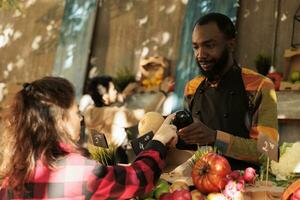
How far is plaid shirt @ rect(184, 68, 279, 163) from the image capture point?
7.12ft

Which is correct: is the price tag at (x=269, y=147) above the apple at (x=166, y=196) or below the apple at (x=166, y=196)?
above

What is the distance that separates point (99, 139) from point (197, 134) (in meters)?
0.47

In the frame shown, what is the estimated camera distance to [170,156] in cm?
209

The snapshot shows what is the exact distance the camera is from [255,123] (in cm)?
232

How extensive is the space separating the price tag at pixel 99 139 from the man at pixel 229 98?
438 millimetres

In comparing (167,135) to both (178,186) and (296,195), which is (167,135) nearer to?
(178,186)

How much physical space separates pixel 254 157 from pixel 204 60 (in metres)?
0.55

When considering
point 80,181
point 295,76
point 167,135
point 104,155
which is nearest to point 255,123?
point 167,135

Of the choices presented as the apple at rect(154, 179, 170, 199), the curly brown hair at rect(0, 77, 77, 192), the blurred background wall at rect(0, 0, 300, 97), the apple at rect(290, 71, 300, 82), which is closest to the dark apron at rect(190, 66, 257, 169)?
the apple at rect(154, 179, 170, 199)

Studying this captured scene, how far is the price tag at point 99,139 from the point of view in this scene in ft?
7.22

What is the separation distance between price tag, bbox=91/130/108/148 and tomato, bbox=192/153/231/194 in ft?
1.44

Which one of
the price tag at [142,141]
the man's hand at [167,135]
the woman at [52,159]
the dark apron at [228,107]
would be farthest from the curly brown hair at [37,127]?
the dark apron at [228,107]

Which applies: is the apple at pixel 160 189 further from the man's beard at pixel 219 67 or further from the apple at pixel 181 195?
the man's beard at pixel 219 67

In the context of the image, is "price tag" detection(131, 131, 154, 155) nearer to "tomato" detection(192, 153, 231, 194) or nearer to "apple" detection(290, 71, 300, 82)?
"tomato" detection(192, 153, 231, 194)
